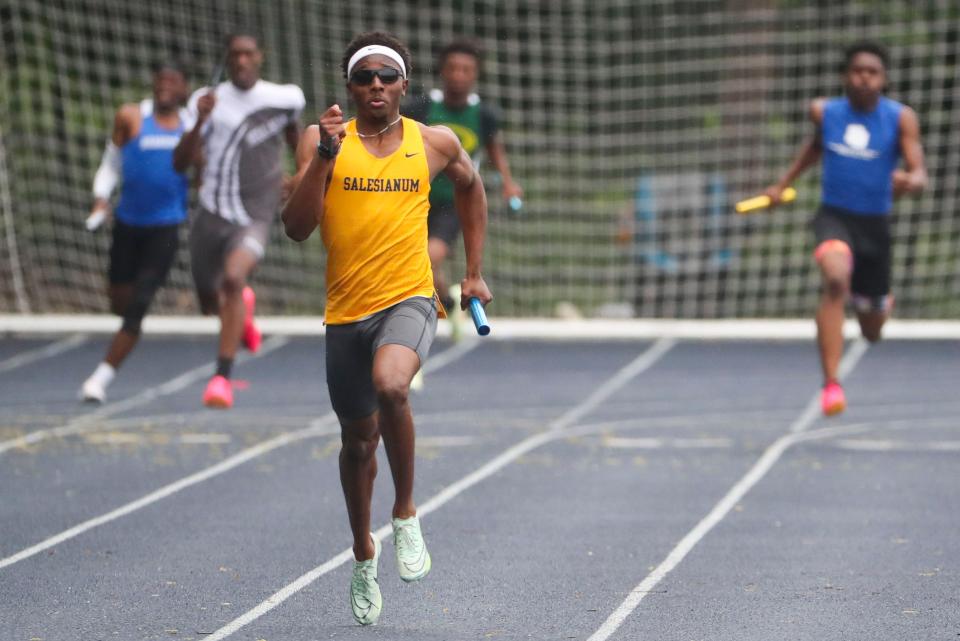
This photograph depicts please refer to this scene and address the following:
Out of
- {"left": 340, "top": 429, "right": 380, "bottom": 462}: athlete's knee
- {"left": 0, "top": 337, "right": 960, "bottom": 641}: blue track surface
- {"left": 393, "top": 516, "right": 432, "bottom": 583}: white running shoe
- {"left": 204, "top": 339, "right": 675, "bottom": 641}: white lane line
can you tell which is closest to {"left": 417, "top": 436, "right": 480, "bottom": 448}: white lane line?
{"left": 0, "top": 337, "right": 960, "bottom": 641}: blue track surface

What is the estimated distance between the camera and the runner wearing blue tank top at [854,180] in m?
9.62

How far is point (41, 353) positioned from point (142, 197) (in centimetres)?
316

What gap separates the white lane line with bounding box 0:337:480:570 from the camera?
7030 mm

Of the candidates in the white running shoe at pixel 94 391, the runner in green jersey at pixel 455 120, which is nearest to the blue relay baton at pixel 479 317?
the runner in green jersey at pixel 455 120

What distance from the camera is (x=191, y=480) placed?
28.2ft

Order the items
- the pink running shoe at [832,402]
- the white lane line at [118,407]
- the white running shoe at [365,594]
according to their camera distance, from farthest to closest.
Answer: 1. the white lane line at [118,407]
2. the pink running shoe at [832,402]
3. the white running shoe at [365,594]

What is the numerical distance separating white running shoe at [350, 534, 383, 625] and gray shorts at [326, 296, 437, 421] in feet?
1.55

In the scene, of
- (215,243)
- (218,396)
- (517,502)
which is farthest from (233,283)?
(517,502)

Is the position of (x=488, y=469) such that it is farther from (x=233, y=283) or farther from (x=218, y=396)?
(x=233, y=283)

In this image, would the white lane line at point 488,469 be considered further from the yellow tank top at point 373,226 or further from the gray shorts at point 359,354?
the yellow tank top at point 373,226

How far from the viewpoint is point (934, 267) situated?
1627 centimetres

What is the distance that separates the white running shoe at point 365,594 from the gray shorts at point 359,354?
47 centimetres

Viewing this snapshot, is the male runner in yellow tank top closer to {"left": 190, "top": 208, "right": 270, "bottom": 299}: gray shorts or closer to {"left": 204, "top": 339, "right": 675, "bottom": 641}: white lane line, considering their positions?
{"left": 204, "top": 339, "right": 675, "bottom": 641}: white lane line

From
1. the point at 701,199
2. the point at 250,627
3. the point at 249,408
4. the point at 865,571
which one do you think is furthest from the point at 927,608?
the point at 701,199
